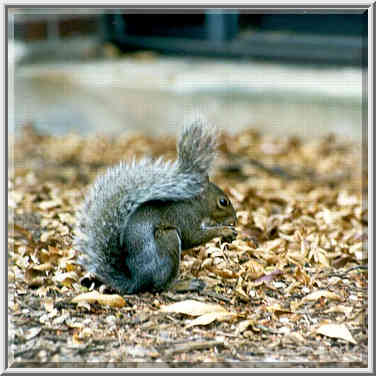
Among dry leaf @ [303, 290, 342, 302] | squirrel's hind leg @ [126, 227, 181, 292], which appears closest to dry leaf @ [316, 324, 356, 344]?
dry leaf @ [303, 290, 342, 302]

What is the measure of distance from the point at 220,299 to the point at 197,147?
1.83ft

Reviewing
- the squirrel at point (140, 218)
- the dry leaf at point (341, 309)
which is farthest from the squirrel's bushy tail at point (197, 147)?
the dry leaf at point (341, 309)

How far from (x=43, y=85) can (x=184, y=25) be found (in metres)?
1.46

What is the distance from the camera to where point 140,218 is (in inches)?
96.1

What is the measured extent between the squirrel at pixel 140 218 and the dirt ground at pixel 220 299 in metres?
0.10

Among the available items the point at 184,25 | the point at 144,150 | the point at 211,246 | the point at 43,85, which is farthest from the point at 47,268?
the point at 184,25

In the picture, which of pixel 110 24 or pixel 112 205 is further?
pixel 110 24

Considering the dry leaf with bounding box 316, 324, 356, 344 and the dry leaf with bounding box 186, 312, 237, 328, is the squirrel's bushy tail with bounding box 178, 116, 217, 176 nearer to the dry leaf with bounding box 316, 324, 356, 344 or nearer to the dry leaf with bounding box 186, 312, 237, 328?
the dry leaf with bounding box 186, 312, 237, 328

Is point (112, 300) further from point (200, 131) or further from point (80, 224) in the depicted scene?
point (200, 131)

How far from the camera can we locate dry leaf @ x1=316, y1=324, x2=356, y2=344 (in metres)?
2.09

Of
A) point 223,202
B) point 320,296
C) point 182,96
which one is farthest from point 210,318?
point 182,96

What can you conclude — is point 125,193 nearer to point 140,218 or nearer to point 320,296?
point 140,218

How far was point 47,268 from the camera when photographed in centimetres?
263

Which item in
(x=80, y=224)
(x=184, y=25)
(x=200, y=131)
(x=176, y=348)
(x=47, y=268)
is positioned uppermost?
(x=184, y=25)
